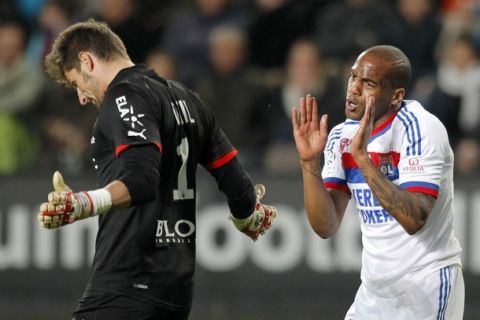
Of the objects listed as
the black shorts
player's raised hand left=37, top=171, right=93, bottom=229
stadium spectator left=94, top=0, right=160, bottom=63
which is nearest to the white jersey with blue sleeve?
the black shorts

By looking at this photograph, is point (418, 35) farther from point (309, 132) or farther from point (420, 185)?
point (420, 185)

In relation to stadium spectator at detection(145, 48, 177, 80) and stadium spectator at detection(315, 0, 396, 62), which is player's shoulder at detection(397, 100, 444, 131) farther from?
stadium spectator at detection(145, 48, 177, 80)

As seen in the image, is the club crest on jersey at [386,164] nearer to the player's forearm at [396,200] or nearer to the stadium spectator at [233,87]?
the player's forearm at [396,200]

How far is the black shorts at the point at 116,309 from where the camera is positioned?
17.6 feet

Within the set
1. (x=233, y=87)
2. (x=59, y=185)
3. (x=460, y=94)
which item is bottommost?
(x=59, y=185)

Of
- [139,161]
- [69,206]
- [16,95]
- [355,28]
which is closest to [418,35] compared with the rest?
[355,28]

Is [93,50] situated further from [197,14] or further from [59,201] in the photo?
[197,14]

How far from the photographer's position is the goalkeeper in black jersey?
522cm

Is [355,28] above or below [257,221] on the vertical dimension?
above

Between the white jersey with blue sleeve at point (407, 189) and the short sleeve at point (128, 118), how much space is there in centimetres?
113

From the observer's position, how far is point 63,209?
4746 mm

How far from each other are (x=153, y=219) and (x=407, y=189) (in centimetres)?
121

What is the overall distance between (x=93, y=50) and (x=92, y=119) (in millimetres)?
7055

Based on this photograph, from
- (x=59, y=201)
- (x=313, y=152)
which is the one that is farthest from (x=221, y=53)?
(x=59, y=201)
